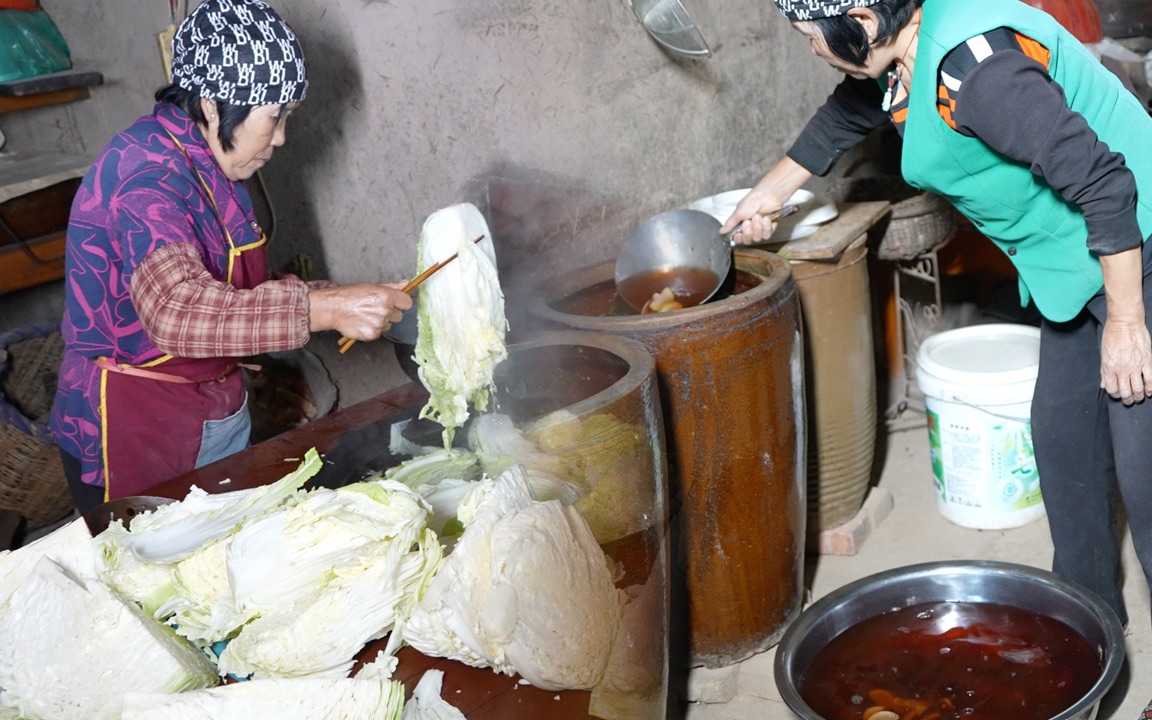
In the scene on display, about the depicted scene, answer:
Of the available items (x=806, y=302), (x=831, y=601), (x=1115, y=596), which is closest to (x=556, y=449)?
(x=831, y=601)

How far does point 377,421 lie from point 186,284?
2.08ft

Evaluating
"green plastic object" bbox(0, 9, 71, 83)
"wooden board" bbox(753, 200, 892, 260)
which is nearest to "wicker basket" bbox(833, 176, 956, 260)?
"wooden board" bbox(753, 200, 892, 260)

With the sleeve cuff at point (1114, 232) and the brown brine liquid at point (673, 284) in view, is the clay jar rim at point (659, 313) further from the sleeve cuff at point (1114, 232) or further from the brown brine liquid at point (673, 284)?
the sleeve cuff at point (1114, 232)

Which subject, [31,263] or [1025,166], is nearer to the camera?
[1025,166]

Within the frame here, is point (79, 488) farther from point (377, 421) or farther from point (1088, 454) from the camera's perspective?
point (1088, 454)

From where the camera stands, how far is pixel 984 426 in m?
4.07

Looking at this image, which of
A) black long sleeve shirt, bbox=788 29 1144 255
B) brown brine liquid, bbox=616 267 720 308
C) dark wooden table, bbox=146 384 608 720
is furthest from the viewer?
brown brine liquid, bbox=616 267 720 308

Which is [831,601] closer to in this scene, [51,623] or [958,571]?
[958,571]

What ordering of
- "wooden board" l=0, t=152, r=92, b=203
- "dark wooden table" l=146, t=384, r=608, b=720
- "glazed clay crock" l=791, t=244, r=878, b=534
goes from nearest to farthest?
→ 1. "dark wooden table" l=146, t=384, r=608, b=720
2. "glazed clay crock" l=791, t=244, r=878, b=534
3. "wooden board" l=0, t=152, r=92, b=203

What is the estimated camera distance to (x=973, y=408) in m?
4.05

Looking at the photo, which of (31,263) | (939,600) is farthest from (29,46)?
(939,600)

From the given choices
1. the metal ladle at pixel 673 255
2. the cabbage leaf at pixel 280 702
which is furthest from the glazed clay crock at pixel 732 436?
the cabbage leaf at pixel 280 702

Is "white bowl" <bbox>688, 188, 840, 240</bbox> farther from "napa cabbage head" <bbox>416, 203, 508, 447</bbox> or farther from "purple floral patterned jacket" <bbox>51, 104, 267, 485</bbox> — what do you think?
"purple floral patterned jacket" <bbox>51, 104, 267, 485</bbox>

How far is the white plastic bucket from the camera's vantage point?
13.1 feet
